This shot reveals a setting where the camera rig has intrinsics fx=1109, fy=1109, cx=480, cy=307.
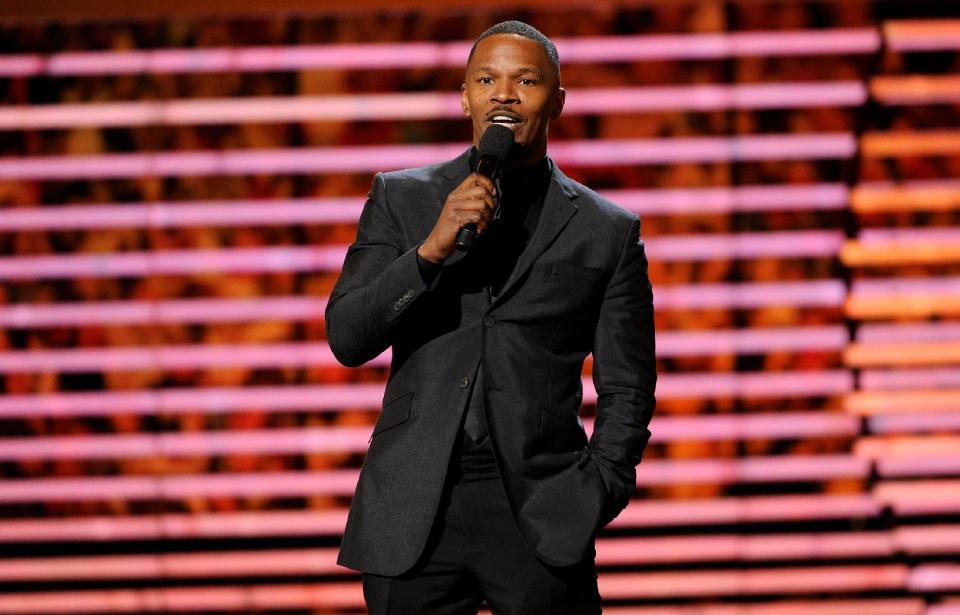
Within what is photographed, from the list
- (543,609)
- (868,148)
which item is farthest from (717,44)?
(543,609)

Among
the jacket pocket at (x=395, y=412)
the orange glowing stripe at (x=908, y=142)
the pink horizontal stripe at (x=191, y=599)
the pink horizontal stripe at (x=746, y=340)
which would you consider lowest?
the pink horizontal stripe at (x=191, y=599)

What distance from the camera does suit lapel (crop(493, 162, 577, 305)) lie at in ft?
5.63

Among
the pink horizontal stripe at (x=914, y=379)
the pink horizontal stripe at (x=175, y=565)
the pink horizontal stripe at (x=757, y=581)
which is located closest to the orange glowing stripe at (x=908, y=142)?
the pink horizontal stripe at (x=914, y=379)

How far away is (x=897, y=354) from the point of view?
3.87 meters

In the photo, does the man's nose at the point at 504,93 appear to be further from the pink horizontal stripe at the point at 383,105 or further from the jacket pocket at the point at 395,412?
the pink horizontal stripe at the point at 383,105

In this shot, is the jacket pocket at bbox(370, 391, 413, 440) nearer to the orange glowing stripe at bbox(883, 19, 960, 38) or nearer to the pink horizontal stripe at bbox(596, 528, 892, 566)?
the pink horizontal stripe at bbox(596, 528, 892, 566)

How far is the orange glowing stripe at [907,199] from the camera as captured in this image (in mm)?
3846

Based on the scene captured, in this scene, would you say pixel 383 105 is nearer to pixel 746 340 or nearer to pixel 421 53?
pixel 421 53

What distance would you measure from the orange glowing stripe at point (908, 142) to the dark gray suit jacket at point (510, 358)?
2.34m

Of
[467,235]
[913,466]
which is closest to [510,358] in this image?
[467,235]

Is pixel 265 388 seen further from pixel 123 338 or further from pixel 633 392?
pixel 633 392

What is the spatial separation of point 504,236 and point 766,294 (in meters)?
2.27

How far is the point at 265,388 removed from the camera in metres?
3.89

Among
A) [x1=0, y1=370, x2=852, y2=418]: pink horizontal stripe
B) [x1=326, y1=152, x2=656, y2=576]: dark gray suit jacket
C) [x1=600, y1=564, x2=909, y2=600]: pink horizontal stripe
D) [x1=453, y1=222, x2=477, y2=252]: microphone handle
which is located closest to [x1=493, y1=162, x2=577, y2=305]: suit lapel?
[x1=326, y1=152, x2=656, y2=576]: dark gray suit jacket
